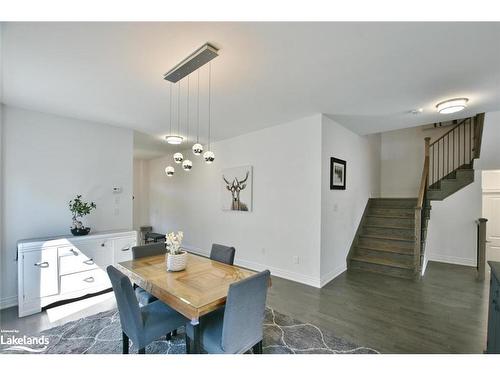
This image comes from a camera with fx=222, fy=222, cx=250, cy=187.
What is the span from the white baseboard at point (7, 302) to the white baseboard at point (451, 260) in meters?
7.02

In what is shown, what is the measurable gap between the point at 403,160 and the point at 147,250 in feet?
20.7

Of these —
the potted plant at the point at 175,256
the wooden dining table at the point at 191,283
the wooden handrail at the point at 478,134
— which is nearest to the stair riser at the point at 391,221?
the wooden handrail at the point at 478,134

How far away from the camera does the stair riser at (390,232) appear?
13.9ft

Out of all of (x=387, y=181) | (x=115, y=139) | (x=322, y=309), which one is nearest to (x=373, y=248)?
(x=322, y=309)

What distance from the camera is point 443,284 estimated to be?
3.37 metres

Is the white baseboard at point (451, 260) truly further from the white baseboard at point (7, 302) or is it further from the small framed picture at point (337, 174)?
the white baseboard at point (7, 302)

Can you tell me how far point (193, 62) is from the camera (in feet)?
6.19

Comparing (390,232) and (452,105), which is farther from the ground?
(452,105)

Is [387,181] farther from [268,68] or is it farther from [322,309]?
[268,68]

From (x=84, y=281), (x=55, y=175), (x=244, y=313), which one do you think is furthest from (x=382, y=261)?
(x=55, y=175)

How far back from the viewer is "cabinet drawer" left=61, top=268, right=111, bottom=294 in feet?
9.22

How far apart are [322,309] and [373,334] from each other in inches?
24.0

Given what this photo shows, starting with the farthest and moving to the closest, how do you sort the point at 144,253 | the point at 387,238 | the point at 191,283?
1. the point at 387,238
2. the point at 144,253
3. the point at 191,283

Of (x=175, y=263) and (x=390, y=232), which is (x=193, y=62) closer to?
(x=175, y=263)
